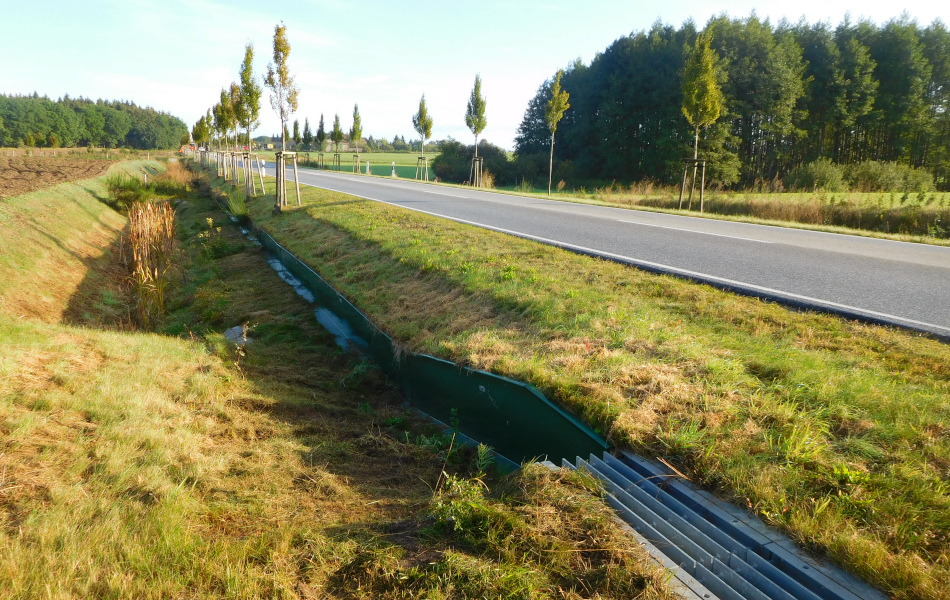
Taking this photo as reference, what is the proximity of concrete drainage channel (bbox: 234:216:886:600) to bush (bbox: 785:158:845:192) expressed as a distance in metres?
29.3

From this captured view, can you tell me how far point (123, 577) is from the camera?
2709mm

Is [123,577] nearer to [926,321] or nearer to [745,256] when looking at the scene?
[926,321]

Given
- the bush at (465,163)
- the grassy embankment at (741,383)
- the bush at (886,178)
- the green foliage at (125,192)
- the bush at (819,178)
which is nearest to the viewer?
the grassy embankment at (741,383)

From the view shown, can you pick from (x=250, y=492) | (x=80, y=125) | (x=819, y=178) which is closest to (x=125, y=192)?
(x=250, y=492)

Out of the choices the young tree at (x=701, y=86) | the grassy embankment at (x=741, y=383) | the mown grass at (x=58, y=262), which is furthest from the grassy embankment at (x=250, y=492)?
the young tree at (x=701, y=86)

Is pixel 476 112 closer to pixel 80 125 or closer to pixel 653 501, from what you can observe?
pixel 653 501

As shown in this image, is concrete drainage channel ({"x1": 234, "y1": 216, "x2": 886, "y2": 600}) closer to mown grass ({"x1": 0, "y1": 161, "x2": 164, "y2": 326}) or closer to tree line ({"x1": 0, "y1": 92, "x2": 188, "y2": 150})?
mown grass ({"x1": 0, "y1": 161, "x2": 164, "y2": 326})

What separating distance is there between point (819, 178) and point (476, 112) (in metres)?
18.6

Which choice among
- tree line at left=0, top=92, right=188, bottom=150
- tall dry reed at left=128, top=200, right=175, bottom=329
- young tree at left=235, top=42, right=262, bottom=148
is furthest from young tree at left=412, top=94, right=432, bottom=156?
tree line at left=0, top=92, right=188, bottom=150

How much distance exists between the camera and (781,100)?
3594 centimetres

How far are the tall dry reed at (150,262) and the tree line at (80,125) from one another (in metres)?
74.0

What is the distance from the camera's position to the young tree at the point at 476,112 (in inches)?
1233

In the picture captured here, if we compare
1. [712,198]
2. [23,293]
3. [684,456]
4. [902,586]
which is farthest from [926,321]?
[712,198]

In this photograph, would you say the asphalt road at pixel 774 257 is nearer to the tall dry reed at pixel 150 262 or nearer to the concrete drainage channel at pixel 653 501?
the concrete drainage channel at pixel 653 501
